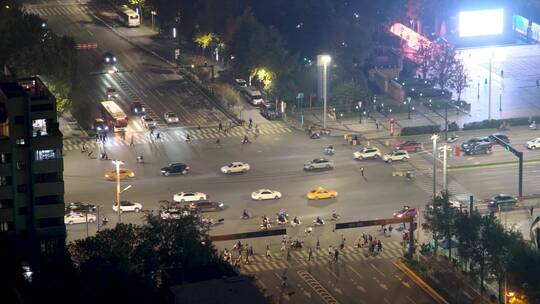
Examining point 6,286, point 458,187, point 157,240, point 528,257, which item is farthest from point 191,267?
point 458,187

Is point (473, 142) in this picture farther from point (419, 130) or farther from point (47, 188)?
point (47, 188)

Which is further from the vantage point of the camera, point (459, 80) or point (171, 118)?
point (459, 80)

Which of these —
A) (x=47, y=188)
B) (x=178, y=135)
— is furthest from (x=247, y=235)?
(x=178, y=135)

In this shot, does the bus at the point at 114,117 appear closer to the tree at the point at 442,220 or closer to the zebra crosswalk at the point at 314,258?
the zebra crosswalk at the point at 314,258

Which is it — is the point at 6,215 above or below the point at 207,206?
above

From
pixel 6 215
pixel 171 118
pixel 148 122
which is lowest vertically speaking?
pixel 6 215

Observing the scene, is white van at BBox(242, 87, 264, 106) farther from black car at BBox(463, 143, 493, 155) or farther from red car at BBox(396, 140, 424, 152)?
black car at BBox(463, 143, 493, 155)

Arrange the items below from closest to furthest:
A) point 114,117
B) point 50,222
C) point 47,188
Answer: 1. point 47,188
2. point 50,222
3. point 114,117

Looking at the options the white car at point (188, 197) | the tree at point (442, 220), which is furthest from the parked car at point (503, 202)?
the white car at point (188, 197)
